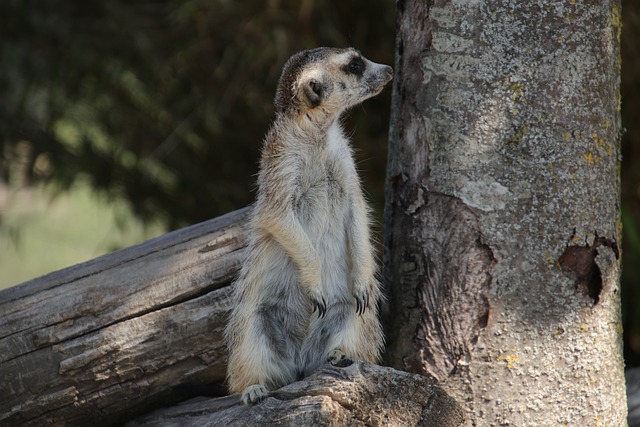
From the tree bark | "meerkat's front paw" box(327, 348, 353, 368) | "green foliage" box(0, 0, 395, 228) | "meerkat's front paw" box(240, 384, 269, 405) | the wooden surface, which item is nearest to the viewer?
the tree bark

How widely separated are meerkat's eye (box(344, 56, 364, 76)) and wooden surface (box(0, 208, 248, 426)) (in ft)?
2.31

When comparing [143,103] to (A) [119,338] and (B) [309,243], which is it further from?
(B) [309,243]

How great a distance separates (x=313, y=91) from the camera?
259 cm

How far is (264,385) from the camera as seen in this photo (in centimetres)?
247

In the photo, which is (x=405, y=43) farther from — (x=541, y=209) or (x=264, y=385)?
(x=264, y=385)

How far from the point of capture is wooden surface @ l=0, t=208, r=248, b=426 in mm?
2729

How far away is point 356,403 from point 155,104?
12.0ft

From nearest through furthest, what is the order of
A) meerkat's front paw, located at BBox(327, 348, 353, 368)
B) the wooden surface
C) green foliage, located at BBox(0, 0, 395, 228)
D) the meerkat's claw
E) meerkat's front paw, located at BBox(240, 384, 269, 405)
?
meerkat's front paw, located at BBox(327, 348, 353, 368) < meerkat's front paw, located at BBox(240, 384, 269, 405) < the meerkat's claw < the wooden surface < green foliage, located at BBox(0, 0, 395, 228)

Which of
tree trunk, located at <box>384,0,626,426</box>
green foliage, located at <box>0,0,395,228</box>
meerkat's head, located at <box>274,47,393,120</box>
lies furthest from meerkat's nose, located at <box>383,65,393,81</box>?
green foliage, located at <box>0,0,395,228</box>

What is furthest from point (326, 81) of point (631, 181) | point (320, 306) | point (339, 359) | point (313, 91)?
point (631, 181)

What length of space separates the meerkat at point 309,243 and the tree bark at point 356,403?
1.00 ft

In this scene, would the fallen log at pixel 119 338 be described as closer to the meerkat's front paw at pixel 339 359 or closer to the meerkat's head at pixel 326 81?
the meerkat's front paw at pixel 339 359

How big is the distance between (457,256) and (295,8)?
2.73m

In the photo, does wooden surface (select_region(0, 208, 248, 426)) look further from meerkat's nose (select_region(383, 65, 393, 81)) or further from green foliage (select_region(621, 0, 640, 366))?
green foliage (select_region(621, 0, 640, 366))
